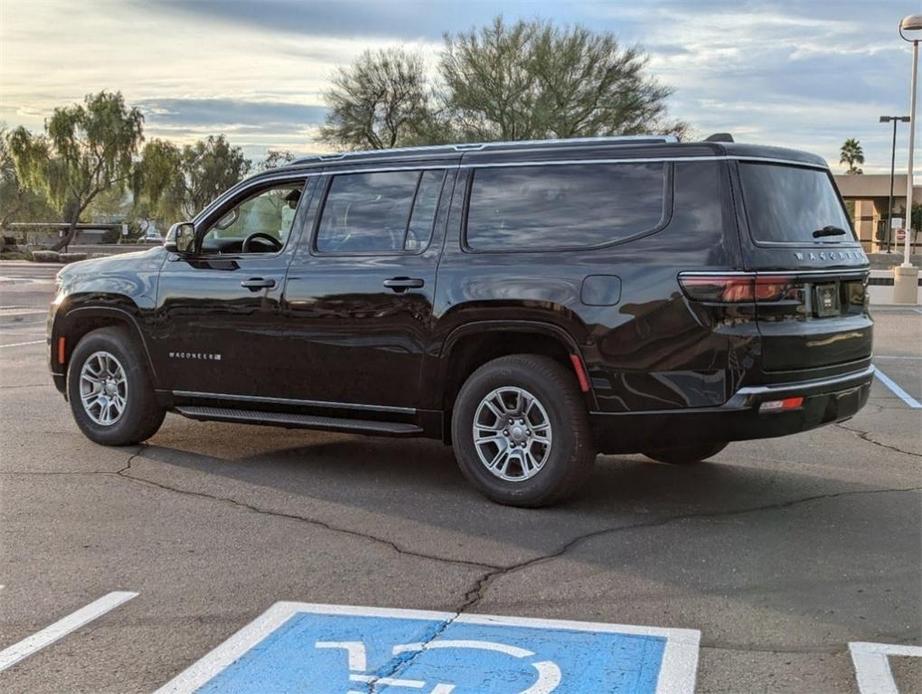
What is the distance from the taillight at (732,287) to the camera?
17.3 ft

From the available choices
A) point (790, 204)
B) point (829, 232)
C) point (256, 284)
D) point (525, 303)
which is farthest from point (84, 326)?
point (829, 232)

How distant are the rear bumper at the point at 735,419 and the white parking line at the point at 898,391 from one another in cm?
432

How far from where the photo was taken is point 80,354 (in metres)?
7.57

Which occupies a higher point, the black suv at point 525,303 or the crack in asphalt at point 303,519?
the black suv at point 525,303

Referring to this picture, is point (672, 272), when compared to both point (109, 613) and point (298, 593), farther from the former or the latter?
point (109, 613)

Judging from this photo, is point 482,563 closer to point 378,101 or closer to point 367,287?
point 367,287

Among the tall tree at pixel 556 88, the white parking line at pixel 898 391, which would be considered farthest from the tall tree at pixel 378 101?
the white parking line at pixel 898 391

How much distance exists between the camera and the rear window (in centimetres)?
550

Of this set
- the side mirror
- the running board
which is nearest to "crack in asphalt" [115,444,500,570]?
the running board

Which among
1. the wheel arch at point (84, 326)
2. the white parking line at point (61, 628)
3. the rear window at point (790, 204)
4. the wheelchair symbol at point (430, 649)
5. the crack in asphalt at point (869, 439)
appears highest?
the rear window at point (790, 204)

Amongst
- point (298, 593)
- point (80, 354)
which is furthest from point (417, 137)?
point (298, 593)

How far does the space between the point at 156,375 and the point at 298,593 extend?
3.22 meters

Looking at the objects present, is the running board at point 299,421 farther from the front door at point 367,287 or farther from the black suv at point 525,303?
the front door at point 367,287

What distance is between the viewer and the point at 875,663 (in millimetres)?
3812
